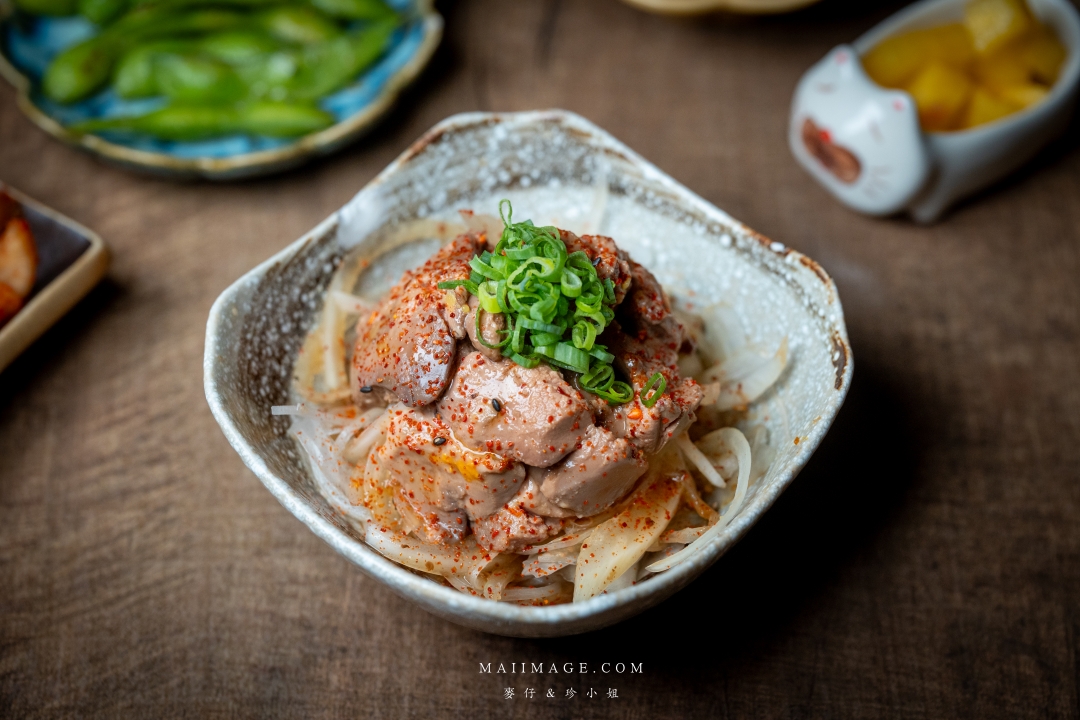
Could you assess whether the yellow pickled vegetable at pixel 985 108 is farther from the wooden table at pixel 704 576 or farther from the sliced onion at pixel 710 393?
the sliced onion at pixel 710 393

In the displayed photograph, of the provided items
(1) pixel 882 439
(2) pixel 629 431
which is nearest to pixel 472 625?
(2) pixel 629 431

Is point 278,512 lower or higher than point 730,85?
lower

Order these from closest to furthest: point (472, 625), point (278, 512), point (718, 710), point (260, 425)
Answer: point (472, 625) → point (260, 425) → point (718, 710) → point (278, 512)

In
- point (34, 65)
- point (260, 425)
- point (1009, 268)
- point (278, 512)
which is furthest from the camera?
point (34, 65)

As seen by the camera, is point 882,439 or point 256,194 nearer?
point 882,439

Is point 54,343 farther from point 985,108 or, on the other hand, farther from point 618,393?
point 985,108

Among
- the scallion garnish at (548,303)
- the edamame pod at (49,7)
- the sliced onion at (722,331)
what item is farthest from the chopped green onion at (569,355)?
the edamame pod at (49,7)

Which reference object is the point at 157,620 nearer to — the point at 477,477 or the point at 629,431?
the point at 477,477
